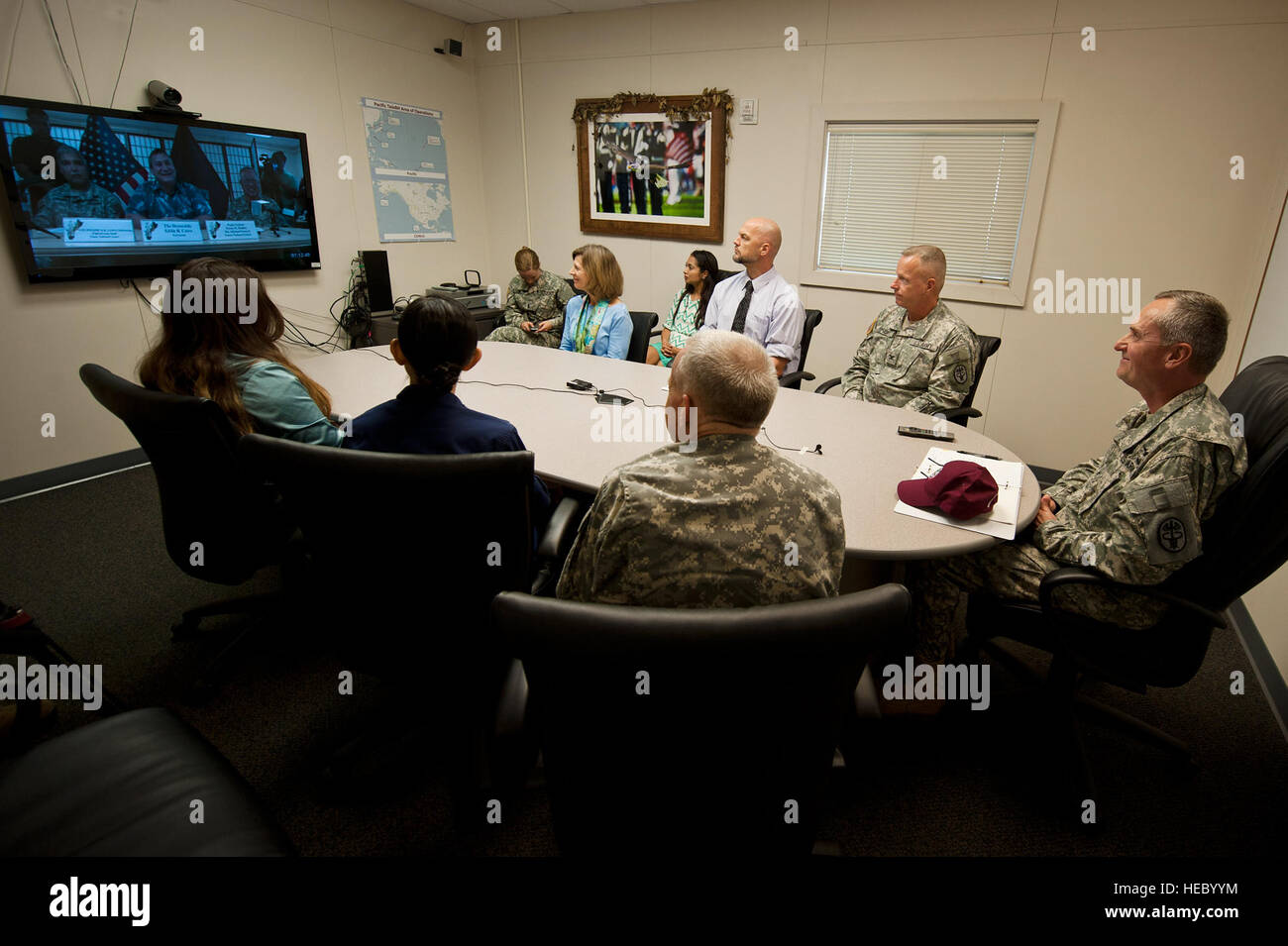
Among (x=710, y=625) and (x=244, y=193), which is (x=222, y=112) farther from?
(x=710, y=625)

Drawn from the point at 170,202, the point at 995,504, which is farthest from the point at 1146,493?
the point at 170,202

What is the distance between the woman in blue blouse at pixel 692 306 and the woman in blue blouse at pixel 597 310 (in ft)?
0.89

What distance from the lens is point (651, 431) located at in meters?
2.14

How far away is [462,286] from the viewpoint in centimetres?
506

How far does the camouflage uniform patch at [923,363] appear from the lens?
8.64 ft

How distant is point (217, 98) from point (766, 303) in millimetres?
3213

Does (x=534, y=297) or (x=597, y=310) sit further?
(x=534, y=297)

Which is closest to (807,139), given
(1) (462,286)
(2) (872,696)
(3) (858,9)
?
(3) (858,9)

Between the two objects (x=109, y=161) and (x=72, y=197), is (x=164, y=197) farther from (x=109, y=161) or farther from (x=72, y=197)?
(x=72, y=197)

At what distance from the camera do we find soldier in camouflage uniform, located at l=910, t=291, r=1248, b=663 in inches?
56.2

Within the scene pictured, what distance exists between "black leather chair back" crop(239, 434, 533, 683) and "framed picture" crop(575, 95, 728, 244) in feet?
12.4

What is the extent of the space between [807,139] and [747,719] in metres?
4.09

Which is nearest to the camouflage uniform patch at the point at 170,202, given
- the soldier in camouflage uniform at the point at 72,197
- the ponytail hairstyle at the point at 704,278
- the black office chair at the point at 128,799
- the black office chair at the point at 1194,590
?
the soldier in camouflage uniform at the point at 72,197
